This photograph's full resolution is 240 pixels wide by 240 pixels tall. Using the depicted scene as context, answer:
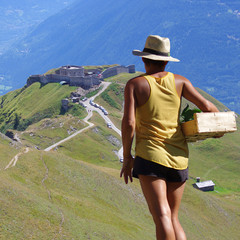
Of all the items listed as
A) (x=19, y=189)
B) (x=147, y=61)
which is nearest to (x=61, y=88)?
(x=19, y=189)

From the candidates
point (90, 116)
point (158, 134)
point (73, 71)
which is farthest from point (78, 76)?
point (158, 134)

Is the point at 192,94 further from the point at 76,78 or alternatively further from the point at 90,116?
the point at 76,78

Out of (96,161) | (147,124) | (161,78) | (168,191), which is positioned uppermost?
(161,78)

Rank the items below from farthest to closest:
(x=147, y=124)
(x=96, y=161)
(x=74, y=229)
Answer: (x=96, y=161) → (x=74, y=229) → (x=147, y=124)

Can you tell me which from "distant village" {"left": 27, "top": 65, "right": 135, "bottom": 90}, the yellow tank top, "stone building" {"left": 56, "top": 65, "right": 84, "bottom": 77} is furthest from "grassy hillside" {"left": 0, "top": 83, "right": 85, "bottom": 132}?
the yellow tank top

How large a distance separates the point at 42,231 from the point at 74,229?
12.4 ft

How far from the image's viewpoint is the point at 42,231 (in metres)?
30.5

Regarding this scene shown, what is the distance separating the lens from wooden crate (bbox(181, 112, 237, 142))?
1131 cm

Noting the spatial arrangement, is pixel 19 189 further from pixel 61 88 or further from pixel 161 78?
pixel 61 88

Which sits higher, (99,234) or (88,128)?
(99,234)

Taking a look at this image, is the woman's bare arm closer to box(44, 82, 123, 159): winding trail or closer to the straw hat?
the straw hat

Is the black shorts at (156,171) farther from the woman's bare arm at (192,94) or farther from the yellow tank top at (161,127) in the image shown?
the woman's bare arm at (192,94)

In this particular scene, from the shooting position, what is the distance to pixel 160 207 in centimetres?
1055

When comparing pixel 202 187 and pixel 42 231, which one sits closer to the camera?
pixel 42 231
